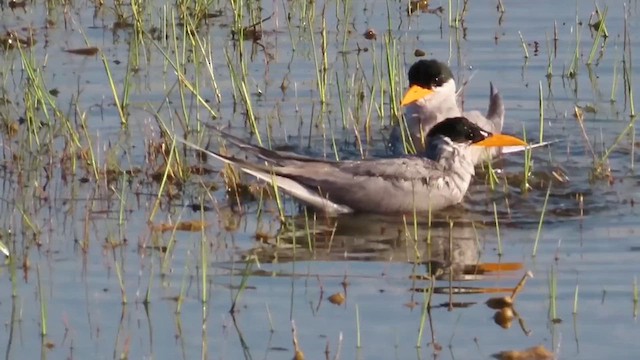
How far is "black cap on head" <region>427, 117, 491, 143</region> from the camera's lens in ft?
36.4

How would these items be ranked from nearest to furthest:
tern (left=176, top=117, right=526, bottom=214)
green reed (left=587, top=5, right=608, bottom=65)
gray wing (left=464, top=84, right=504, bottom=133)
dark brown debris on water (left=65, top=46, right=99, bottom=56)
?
tern (left=176, top=117, right=526, bottom=214) → gray wing (left=464, top=84, right=504, bottom=133) → green reed (left=587, top=5, right=608, bottom=65) → dark brown debris on water (left=65, top=46, right=99, bottom=56)

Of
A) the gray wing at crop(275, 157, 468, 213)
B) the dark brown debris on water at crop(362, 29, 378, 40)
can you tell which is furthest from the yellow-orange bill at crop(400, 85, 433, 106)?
the dark brown debris on water at crop(362, 29, 378, 40)

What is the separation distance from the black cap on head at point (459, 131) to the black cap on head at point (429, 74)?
125cm

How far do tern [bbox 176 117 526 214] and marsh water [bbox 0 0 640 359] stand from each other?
0.11 metres

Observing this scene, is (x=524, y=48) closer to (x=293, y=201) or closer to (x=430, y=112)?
A: (x=430, y=112)

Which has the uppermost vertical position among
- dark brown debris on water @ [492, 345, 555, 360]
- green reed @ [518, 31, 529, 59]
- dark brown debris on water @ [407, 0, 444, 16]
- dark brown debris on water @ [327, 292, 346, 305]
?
dark brown debris on water @ [407, 0, 444, 16]

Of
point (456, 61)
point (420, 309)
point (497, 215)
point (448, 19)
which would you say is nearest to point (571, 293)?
point (420, 309)

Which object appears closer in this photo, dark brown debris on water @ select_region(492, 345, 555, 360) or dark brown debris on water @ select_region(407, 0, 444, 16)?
dark brown debris on water @ select_region(492, 345, 555, 360)

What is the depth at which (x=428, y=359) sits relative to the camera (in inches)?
293

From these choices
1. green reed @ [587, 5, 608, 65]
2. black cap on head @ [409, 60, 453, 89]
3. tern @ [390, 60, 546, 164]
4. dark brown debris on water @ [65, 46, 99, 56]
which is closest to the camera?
tern @ [390, 60, 546, 164]

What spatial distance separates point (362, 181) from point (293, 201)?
20.7 inches

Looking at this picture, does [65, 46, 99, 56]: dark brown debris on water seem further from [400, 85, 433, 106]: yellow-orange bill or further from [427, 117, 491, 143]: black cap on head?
[427, 117, 491, 143]: black cap on head

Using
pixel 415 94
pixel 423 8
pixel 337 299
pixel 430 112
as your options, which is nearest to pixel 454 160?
pixel 415 94

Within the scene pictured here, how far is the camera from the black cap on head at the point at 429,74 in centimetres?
1245
